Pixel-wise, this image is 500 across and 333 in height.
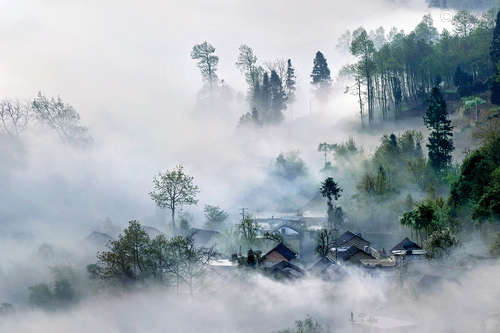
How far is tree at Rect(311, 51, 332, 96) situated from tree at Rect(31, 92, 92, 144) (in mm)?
40437

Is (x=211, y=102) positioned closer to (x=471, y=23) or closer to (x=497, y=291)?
(x=471, y=23)

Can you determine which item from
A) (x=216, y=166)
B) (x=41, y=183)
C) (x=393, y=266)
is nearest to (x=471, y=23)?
(x=216, y=166)

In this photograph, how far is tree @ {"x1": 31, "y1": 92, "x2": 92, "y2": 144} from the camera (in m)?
101

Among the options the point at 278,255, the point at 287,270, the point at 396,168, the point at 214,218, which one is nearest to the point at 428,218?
the point at 287,270

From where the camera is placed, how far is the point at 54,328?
178 ft

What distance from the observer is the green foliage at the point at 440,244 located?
56625mm

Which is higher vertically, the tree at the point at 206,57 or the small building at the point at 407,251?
the tree at the point at 206,57

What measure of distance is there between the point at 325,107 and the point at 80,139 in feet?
138

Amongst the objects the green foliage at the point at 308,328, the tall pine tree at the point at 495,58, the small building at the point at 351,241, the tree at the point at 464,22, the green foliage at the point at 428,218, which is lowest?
the green foliage at the point at 308,328

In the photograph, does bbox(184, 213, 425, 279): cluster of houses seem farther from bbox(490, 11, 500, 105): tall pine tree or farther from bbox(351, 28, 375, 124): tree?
bbox(351, 28, 375, 124): tree

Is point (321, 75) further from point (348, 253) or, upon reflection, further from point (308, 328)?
point (308, 328)

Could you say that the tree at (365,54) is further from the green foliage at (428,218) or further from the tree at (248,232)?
the green foliage at (428,218)

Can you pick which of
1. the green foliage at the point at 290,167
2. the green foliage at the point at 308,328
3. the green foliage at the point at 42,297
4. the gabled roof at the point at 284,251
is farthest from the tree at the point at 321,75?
the green foliage at the point at 42,297

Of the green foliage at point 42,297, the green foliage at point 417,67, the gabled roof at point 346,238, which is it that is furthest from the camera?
the green foliage at point 417,67
